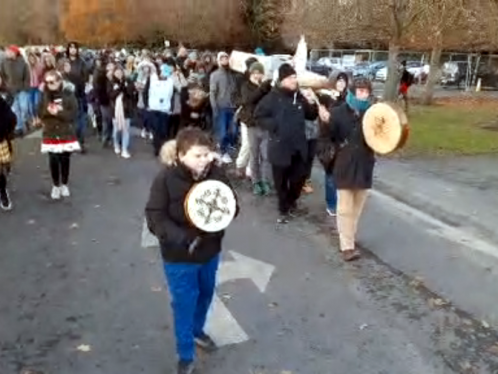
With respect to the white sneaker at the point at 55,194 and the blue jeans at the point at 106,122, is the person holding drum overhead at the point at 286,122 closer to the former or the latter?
the white sneaker at the point at 55,194

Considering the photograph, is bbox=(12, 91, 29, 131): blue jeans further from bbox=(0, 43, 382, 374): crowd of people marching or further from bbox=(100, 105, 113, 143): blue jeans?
bbox=(100, 105, 113, 143): blue jeans

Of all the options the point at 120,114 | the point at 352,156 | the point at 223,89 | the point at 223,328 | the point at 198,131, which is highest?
the point at 198,131

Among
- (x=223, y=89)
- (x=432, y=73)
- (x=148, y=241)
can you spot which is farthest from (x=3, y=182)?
(x=432, y=73)

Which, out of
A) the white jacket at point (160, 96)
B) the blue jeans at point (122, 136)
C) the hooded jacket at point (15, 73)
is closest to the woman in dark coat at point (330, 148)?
the white jacket at point (160, 96)

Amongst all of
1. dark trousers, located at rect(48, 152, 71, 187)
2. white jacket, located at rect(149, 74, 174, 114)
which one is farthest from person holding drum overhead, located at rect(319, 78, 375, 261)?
white jacket, located at rect(149, 74, 174, 114)

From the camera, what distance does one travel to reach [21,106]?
1609 centimetres

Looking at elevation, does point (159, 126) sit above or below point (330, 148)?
below

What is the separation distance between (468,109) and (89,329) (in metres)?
23.7

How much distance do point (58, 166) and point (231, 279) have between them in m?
3.99

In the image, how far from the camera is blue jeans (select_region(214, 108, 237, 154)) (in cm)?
1316

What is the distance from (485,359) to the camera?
505 centimetres

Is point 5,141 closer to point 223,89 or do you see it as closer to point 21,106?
point 223,89

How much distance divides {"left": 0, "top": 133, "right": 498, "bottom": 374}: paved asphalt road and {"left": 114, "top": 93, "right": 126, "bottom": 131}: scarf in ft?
14.2

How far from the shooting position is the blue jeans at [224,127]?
1316 centimetres
